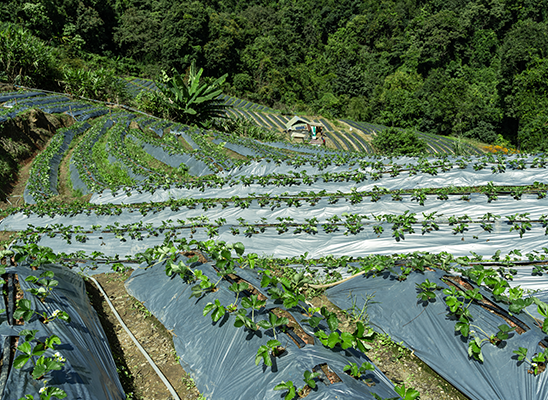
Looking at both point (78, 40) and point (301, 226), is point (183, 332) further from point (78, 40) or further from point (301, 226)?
point (78, 40)

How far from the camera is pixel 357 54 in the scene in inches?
2148

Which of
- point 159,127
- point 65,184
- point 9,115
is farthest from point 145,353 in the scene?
point 159,127

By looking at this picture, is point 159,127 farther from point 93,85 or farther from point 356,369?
point 356,369

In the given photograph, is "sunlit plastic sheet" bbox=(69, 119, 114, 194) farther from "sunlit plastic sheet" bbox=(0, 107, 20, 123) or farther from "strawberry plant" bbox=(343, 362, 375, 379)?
"strawberry plant" bbox=(343, 362, 375, 379)

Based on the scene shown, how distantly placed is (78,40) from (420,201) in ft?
143

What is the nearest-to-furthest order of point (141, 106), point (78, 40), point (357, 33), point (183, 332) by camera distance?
point (183, 332), point (141, 106), point (78, 40), point (357, 33)

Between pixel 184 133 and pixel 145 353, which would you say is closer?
pixel 145 353

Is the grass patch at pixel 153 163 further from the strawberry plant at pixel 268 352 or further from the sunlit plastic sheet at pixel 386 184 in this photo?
the strawberry plant at pixel 268 352

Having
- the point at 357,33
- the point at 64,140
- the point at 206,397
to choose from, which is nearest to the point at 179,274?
the point at 206,397

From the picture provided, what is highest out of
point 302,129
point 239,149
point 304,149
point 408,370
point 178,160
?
point 302,129

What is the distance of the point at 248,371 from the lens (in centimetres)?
300

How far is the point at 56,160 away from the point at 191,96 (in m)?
9.06

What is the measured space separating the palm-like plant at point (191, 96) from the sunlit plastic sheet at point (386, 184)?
37.1 feet

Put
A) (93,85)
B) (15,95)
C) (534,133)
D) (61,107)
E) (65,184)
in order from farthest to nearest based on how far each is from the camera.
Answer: (534,133) → (93,85) → (61,107) → (15,95) → (65,184)
